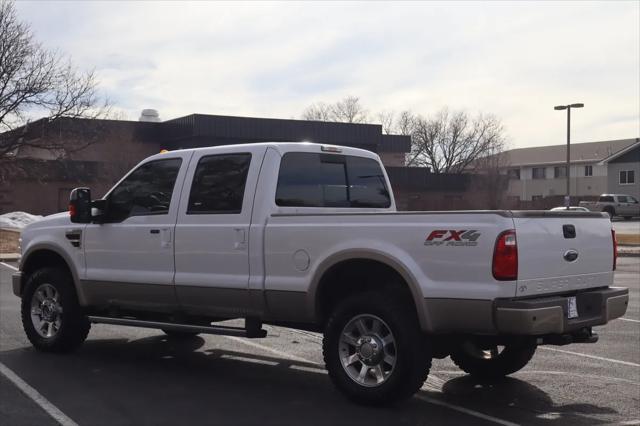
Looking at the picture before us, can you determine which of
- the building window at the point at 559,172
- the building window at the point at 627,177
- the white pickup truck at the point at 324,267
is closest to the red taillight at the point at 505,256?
the white pickup truck at the point at 324,267

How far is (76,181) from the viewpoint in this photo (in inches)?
1729

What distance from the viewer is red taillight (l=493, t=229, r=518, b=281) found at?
5.21 meters

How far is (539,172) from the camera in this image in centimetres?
7812

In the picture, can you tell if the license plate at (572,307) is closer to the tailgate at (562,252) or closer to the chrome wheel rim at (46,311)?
the tailgate at (562,252)

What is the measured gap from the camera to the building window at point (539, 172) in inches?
3059

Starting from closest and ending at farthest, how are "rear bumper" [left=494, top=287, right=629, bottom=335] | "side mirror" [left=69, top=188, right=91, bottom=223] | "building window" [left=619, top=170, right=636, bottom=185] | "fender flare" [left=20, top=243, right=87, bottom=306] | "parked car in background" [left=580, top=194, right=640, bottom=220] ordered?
"rear bumper" [left=494, top=287, right=629, bottom=335]
"side mirror" [left=69, top=188, right=91, bottom=223]
"fender flare" [left=20, top=243, right=87, bottom=306]
"parked car in background" [left=580, top=194, right=640, bottom=220]
"building window" [left=619, top=170, right=636, bottom=185]

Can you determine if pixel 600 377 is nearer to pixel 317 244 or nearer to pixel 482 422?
pixel 482 422

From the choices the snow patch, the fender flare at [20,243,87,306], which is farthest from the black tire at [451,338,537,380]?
the snow patch

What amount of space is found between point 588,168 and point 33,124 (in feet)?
194

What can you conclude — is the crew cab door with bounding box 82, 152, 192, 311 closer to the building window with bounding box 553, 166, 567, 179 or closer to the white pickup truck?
the white pickup truck

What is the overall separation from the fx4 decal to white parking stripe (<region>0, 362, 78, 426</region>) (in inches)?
115

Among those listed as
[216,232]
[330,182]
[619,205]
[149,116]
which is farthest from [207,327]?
[619,205]

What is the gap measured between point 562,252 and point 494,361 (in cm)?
176

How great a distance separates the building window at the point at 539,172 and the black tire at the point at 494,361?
242 ft
